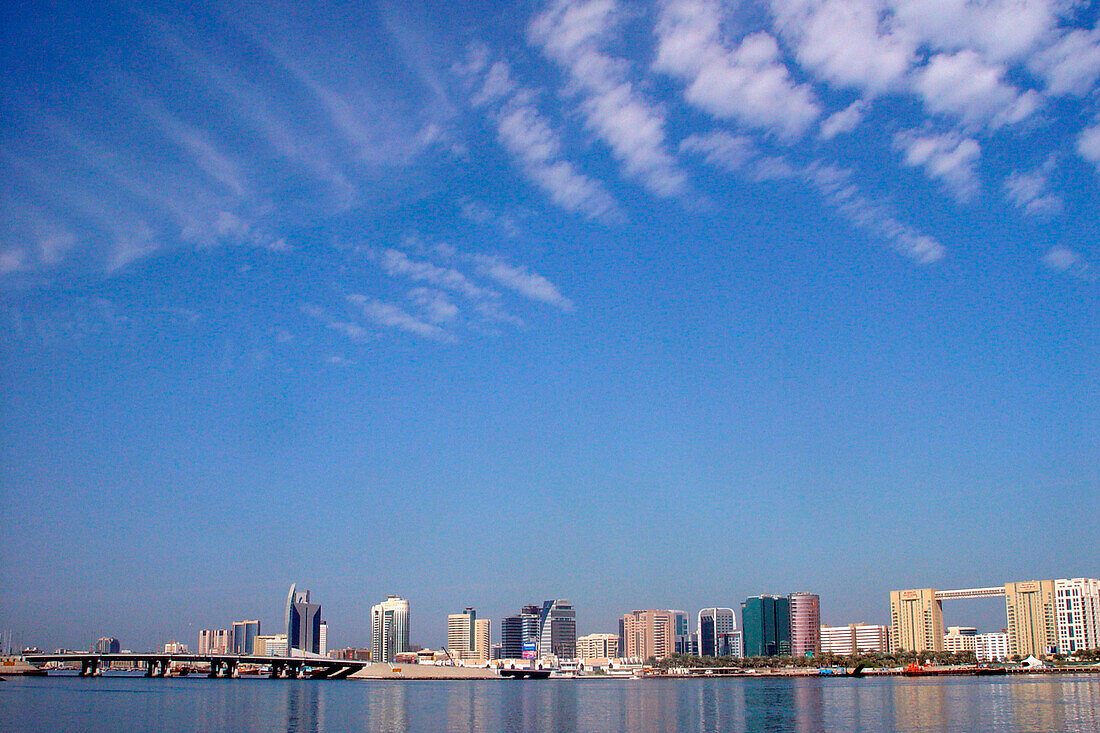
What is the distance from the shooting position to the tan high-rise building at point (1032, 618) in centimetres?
16850

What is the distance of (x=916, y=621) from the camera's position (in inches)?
7657

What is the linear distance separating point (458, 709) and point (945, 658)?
127077mm

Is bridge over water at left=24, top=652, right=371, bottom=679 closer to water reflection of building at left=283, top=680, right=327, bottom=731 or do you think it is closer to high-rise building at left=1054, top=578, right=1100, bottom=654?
water reflection of building at left=283, top=680, right=327, bottom=731

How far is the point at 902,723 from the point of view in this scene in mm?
47531

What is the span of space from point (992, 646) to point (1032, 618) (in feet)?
73.9

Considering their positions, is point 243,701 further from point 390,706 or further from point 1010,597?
point 1010,597

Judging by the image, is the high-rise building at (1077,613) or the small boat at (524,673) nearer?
the high-rise building at (1077,613)

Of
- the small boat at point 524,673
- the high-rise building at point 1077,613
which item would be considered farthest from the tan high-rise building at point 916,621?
the small boat at point 524,673

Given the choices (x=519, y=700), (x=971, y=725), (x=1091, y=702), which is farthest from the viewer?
(x=519, y=700)

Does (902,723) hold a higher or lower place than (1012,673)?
higher

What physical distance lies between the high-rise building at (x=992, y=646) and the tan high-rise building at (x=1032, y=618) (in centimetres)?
1112

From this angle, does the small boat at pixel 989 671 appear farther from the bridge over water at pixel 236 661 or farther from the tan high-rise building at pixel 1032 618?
the bridge over water at pixel 236 661

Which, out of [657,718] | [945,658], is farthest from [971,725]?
[945,658]

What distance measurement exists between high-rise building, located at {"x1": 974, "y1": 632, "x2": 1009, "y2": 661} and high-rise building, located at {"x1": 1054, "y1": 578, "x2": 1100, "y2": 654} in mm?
21004
